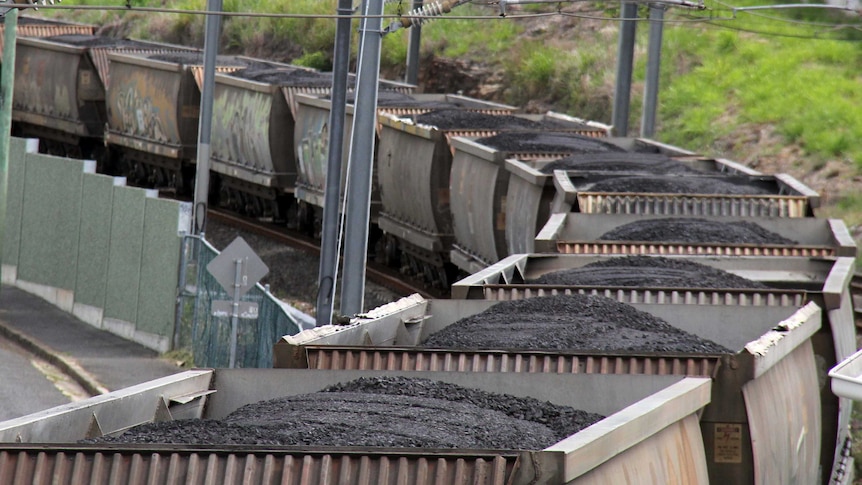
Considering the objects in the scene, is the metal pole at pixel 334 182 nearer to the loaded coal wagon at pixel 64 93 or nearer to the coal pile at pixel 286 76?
the coal pile at pixel 286 76

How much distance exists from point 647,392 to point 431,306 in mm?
2824

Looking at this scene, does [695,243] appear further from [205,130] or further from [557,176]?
[205,130]

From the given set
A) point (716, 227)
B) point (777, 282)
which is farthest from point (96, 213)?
point (777, 282)

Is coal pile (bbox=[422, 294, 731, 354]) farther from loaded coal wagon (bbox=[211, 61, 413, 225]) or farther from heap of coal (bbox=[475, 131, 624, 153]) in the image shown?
loaded coal wagon (bbox=[211, 61, 413, 225])

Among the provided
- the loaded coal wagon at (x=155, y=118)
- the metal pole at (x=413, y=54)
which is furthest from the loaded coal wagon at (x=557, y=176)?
the metal pole at (x=413, y=54)

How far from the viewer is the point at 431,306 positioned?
8.96m

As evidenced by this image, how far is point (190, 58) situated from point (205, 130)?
12626mm

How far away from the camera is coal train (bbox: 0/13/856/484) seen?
4891mm

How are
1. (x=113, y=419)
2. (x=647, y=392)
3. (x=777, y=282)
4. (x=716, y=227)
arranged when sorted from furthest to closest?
(x=716, y=227) → (x=777, y=282) → (x=647, y=392) → (x=113, y=419)

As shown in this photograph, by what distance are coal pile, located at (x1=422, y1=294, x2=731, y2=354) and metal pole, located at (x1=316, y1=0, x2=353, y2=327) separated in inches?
283

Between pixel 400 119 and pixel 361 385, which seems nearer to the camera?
pixel 361 385

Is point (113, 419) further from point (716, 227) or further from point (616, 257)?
point (716, 227)

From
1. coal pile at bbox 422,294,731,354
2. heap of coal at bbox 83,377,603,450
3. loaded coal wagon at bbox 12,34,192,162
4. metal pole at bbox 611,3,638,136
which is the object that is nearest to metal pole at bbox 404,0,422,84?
metal pole at bbox 611,3,638,136

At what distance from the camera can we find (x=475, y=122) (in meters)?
23.4
